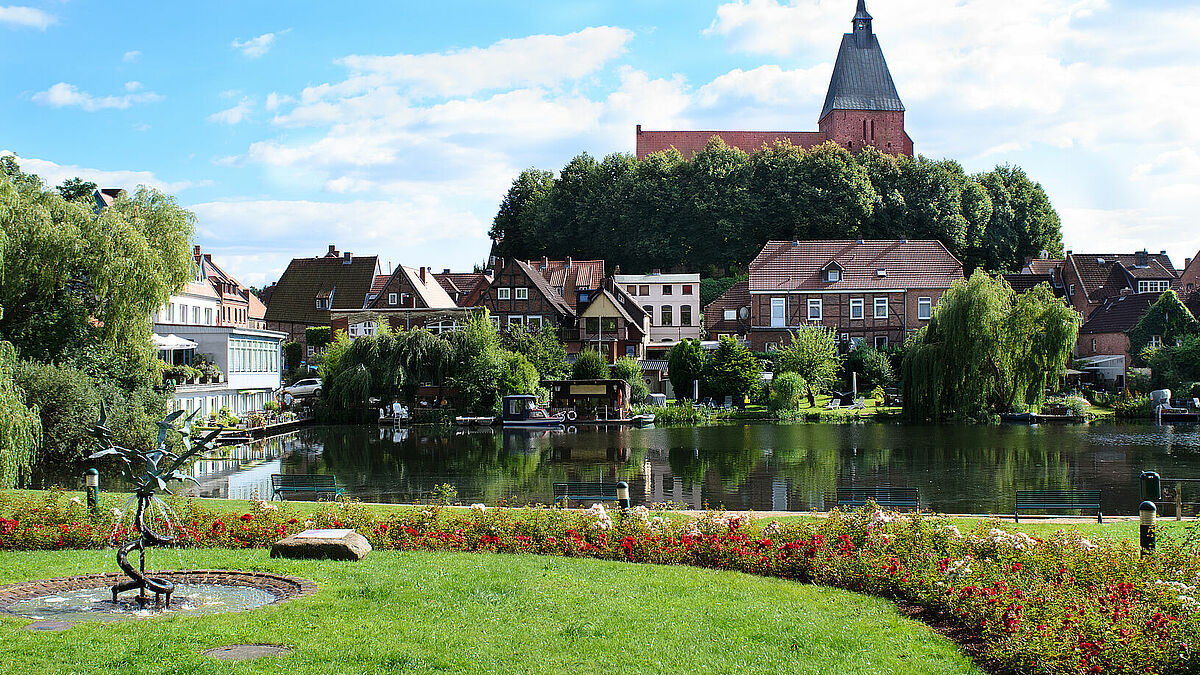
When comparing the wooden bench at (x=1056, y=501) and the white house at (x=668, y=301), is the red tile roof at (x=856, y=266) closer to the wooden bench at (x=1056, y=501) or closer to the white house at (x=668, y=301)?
the white house at (x=668, y=301)

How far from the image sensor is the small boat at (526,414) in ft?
153

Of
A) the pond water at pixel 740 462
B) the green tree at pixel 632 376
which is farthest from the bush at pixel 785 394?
the green tree at pixel 632 376

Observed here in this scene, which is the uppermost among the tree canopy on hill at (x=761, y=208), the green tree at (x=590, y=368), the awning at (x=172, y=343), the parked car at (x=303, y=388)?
the tree canopy on hill at (x=761, y=208)

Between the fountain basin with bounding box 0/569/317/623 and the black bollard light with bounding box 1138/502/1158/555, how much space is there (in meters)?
9.04

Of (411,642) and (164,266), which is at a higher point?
(164,266)

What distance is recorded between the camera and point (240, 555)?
12.4 meters

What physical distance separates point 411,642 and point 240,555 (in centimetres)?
512

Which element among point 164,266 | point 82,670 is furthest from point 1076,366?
point 82,670

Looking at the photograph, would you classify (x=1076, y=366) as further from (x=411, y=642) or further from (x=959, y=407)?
(x=411, y=642)

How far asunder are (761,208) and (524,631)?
71.8 m

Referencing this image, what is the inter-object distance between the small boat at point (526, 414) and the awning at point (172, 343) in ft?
47.8

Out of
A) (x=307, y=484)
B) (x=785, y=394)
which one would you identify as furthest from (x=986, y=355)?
(x=307, y=484)

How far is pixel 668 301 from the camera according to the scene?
2894 inches

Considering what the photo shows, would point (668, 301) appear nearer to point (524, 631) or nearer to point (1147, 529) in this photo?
point (1147, 529)
